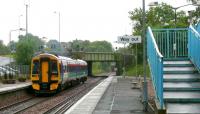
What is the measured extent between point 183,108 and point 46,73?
2476 centimetres

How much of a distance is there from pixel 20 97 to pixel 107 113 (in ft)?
54.2

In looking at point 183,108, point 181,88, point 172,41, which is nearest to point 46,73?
point 172,41

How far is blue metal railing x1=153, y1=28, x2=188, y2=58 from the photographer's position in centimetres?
1881

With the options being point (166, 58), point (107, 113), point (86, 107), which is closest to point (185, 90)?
point (166, 58)

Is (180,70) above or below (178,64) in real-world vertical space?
below

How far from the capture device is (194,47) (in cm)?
1620

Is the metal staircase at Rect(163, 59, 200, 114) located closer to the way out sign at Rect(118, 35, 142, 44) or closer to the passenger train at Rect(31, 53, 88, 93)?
the way out sign at Rect(118, 35, 142, 44)

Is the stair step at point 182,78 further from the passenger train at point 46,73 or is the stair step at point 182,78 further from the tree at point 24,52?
the tree at point 24,52

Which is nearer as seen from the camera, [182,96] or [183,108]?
[183,108]

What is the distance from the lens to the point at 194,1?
3712 cm

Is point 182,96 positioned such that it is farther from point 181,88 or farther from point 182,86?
point 182,86

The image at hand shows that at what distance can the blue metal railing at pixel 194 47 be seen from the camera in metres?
15.3

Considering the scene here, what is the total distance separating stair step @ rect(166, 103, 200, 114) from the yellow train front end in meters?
24.1

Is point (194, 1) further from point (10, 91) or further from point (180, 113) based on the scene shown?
point (180, 113)
